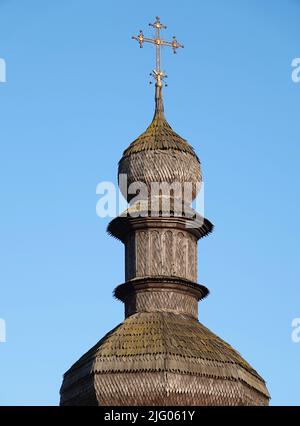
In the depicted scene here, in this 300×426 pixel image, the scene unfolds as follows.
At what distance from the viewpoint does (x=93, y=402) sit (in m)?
67.2

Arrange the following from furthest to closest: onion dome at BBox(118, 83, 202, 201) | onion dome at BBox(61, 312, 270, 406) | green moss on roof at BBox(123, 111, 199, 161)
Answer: green moss on roof at BBox(123, 111, 199, 161) → onion dome at BBox(118, 83, 202, 201) → onion dome at BBox(61, 312, 270, 406)

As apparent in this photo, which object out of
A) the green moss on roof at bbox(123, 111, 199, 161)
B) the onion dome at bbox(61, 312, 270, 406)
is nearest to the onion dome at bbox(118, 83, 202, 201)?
the green moss on roof at bbox(123, 111, 199, 161)

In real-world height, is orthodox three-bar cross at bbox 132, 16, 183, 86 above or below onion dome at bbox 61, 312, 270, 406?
above

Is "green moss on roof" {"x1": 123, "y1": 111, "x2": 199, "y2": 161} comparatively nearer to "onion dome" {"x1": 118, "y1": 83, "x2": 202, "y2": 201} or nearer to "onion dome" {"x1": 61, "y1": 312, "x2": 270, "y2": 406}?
"onion dome" {"x1": 118, "y1": 83, "x2": 202, "y2": 201}

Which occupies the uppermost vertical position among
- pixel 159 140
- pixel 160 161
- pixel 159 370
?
pixel 159 140

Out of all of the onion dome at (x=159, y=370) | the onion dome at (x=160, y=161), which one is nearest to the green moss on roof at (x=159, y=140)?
the onion dome at (x=160, y=161)

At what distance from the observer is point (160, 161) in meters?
72.1

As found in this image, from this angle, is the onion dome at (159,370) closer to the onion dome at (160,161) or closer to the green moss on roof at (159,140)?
the onion dome at (160,161)

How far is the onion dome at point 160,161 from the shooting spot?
236 ft

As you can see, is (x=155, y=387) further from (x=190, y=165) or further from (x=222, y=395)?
(x=190, y=165)

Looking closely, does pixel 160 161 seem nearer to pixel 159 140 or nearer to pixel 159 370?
pixel 159 140

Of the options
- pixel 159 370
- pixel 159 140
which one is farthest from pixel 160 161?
pixel 159 370

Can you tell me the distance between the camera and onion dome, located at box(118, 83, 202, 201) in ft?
236
